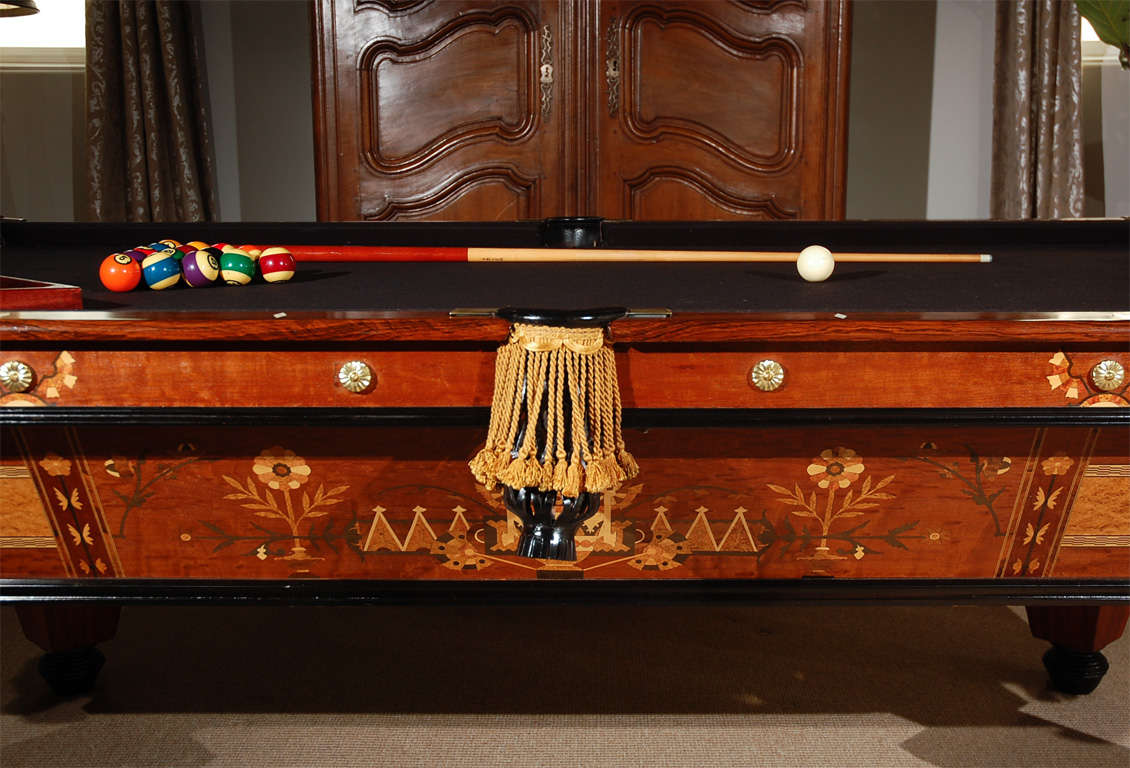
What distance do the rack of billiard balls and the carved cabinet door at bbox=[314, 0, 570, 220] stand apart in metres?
1.78

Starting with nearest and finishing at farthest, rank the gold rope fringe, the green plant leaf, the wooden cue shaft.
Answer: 1. the gold rope fringe
2. the wooden cue shaft
3. the green plant leaf

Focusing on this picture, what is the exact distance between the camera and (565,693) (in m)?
1.67

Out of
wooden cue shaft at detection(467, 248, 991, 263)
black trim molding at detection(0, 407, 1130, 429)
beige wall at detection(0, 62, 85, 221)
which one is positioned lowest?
black trim molding at detection(0, 407, 1130, 429)

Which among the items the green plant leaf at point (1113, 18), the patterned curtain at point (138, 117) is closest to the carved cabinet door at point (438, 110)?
the patterned curtain at point (138, 117)

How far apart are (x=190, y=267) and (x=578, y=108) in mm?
1992

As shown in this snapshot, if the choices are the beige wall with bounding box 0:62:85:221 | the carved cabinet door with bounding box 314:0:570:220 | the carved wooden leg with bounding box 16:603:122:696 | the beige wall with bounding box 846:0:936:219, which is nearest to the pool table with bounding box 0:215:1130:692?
the carved wooden leg with bounding box 16:603:122:696

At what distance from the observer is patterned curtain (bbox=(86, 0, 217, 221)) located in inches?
124

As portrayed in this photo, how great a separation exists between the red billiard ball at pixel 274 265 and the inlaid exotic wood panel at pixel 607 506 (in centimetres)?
29

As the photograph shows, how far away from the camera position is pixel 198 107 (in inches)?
133

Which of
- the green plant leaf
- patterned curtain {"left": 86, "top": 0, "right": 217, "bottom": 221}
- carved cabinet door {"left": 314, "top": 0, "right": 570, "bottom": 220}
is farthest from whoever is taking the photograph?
patterned curtain {"left": 86, "top": 0, "right": 217, "bottom": 221}

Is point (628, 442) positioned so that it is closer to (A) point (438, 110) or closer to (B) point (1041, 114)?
(A) point (438, 110)

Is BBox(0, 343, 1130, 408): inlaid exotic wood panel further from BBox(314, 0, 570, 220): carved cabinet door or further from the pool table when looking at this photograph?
BBox(314, 0, 570, 220): carved cabinet door

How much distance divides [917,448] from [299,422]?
0.82 meters

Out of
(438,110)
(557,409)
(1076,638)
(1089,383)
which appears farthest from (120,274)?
(438,110)
